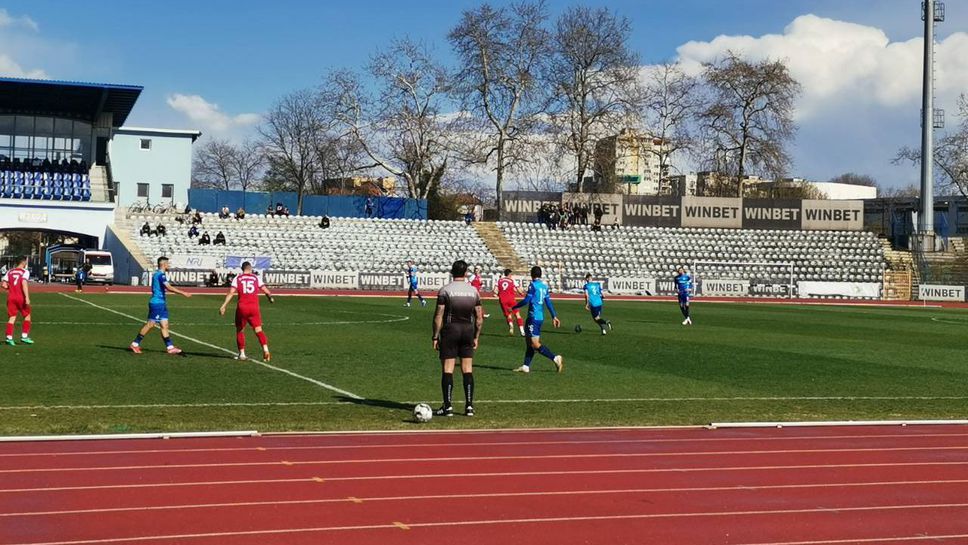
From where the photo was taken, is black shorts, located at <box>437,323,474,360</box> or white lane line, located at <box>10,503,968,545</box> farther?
black shorts, located at <box>437,323,474,360</box>

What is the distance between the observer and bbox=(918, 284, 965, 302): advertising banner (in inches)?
2603

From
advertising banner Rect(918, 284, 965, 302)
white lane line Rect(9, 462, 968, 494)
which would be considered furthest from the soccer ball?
advertising banner Rect(918, 284, 965, 302)

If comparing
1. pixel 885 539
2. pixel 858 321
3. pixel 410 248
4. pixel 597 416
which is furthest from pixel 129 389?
pixel 410 248

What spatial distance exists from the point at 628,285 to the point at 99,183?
33.3 m

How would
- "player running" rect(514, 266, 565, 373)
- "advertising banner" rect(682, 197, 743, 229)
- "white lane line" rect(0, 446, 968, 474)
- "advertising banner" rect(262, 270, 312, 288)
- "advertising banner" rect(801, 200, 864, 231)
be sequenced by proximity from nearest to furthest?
"white lane line" rect(0, 446, 968, 474)
"player running" rect(514, 266, 565, 373)
"advertising banner" rect(262, 270, 312, 288)
"advertising banner" rect(682, 197, 743, 229)
"advertising banner" rect(801, 200, 864, 231)

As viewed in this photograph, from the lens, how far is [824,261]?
232ft

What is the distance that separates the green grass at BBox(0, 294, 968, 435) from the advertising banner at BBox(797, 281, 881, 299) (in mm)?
30372

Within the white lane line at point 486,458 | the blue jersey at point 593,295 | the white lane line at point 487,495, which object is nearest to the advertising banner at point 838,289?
the blue jersey at point 593,295

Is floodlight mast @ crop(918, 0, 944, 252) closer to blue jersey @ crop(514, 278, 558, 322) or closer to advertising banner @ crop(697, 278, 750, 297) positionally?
advertising banner @ crop(697, 278, 750, 297)

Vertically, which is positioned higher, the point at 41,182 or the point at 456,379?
the point at 41,182

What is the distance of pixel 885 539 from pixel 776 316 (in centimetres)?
3610

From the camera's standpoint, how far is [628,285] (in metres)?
62.9

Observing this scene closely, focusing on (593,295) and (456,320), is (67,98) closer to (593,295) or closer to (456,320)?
(593,295)

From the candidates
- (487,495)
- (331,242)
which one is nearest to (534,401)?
(487,495)
